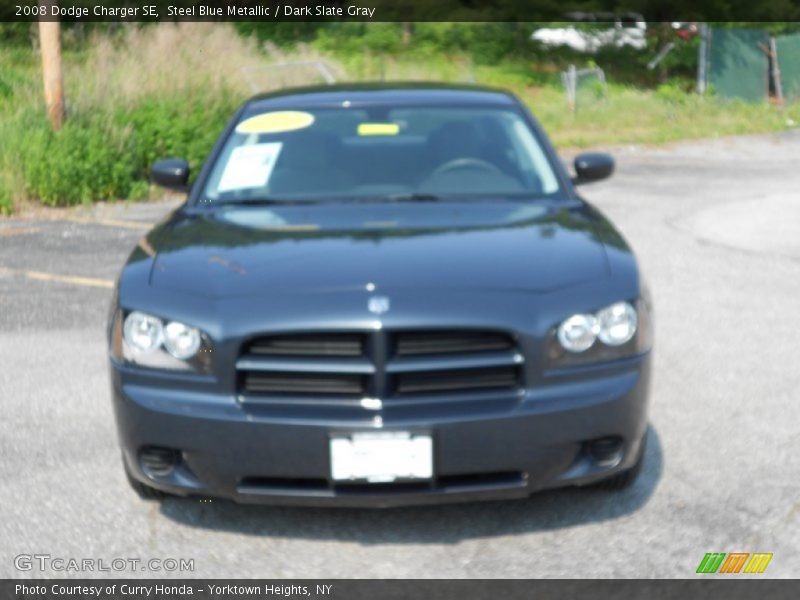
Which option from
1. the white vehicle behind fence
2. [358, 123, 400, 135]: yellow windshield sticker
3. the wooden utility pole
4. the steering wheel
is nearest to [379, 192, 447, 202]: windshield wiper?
the steering wheel

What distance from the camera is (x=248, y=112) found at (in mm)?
5797

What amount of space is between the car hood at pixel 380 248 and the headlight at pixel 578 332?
5.5 inches

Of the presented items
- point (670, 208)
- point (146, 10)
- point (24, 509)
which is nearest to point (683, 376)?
point (24, 509)

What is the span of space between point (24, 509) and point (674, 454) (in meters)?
2.54

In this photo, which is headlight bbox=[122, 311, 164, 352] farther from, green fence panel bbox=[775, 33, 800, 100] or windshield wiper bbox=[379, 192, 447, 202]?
green fence panel bbox=[775, 33, 800, 100]

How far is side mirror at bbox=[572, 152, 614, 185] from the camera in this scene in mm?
5895

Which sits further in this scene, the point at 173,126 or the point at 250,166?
the point at 173,126

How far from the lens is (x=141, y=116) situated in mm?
15148

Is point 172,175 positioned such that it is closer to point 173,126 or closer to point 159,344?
point 159,344

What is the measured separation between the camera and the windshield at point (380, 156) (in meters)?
5.21

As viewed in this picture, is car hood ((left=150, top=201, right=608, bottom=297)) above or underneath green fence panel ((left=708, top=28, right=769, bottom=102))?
above

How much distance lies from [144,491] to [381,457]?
3.54ft

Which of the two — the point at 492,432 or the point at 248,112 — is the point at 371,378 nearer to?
the point at 492,432
